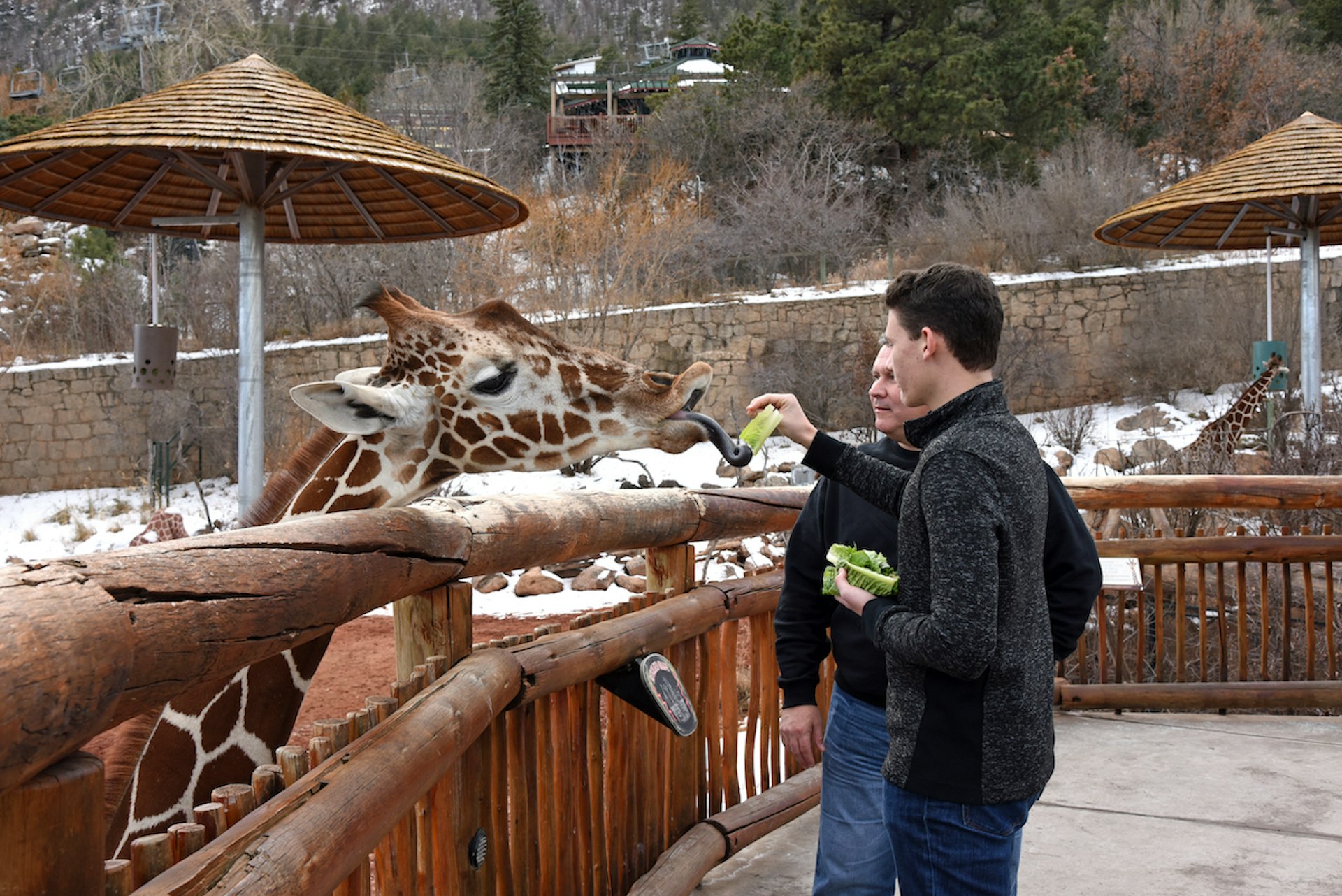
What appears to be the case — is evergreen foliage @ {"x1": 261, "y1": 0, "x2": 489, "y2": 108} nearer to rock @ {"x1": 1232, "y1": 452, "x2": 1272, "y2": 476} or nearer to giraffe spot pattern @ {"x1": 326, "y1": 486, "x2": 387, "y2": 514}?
rock @ {"x1": 1232, "y1": 452, "x2": 1272, "y2": 476}

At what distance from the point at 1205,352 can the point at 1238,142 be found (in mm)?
11280

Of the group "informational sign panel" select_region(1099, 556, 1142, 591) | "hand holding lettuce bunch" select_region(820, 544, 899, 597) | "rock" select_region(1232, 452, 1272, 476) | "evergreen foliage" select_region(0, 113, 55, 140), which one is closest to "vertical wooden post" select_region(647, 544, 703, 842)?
"hand holding lettuce bunch" select_region(820, 544, 899, 597)

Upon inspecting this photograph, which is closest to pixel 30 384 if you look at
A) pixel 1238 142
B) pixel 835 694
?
pixel 835 694

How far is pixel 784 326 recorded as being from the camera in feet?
64.5

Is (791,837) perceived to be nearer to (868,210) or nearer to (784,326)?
(784,326)

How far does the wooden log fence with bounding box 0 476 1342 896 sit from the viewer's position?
3.42ft

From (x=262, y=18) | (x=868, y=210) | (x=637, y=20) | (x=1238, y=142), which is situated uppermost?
(x=637, y=20)

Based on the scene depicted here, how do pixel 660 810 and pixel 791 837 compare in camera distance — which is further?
pixel 791 837

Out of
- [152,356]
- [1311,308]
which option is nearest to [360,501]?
[152,356]

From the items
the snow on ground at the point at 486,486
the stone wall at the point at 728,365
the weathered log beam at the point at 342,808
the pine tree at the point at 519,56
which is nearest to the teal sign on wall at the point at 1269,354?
the snow on ground at the point at 486,486

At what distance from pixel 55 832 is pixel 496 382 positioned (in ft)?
8.77

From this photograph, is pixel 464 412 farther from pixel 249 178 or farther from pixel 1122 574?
pixel 249 178

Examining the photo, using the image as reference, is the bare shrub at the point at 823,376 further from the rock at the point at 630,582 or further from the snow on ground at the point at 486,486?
the rock at the point at 630,582

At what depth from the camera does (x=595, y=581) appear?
10.6 metres
